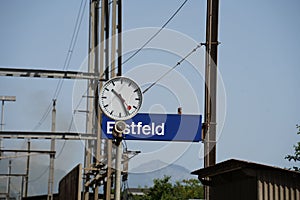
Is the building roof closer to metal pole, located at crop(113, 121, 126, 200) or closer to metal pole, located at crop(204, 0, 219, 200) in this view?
metal pole, located at crop(204, 0, 219, 200)

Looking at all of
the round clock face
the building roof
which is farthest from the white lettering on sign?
the round clock face

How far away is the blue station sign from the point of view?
14.1 meters

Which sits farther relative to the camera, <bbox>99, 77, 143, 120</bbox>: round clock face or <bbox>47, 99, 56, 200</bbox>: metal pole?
<bbox>47, 99, 56, 200</bbox>: metal pole

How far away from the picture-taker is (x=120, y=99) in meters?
9.84

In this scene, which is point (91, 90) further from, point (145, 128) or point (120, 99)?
point (120, 99)

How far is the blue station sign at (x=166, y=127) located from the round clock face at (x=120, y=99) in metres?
4.11

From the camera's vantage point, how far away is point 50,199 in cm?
A: 3722

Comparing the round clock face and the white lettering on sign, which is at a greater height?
the white lettering on sign

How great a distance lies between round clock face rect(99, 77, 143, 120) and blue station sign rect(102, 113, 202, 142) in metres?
4.11

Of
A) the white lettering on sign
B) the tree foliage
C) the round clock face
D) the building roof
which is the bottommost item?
the building roof

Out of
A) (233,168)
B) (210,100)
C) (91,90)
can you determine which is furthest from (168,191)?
(233,168)

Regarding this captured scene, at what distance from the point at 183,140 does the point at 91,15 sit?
54.7 feet

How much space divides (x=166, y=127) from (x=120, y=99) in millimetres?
4494

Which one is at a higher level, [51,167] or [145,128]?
[51,167]
